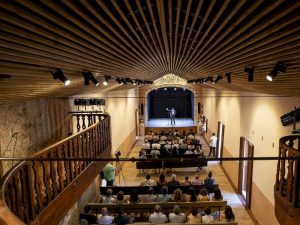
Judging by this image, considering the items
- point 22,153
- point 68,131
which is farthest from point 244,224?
point 22,153

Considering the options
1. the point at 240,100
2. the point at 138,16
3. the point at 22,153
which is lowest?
the point at 22,153

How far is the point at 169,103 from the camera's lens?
2680 cm

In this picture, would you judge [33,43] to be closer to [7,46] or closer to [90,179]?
[7,46]

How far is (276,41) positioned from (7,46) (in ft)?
8.00

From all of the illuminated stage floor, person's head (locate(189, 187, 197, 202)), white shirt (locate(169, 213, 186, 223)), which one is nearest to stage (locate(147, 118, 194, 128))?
the illuminated stage floor

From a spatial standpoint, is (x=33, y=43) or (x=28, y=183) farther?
(x=28, y=183)

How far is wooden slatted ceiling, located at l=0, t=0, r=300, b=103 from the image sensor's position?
2.11 meters

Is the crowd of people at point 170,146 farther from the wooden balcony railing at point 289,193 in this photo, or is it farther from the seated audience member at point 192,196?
the wooden balcony railing at point 289,193

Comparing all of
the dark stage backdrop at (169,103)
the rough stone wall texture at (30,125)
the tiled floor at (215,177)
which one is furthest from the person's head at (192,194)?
the dark stage backdrop at (169,103)

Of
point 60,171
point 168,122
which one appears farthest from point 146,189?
point 168,122

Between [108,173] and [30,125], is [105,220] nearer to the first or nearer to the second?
[30,125]

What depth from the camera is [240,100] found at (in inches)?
453

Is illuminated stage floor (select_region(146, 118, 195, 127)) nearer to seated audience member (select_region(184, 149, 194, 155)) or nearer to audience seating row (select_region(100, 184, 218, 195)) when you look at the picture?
seated audience member (select_region(184, 149, 194, 155))

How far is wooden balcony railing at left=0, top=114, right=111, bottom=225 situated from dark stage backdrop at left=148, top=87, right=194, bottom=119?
18938mm
